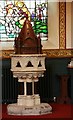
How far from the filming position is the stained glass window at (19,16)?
777 centimetres

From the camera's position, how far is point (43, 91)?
7.55 metres

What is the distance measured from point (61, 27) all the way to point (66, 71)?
2.83 feet

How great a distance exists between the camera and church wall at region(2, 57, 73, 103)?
7430mm

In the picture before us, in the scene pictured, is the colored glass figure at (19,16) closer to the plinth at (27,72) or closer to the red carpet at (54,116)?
the plinth at (27,72)

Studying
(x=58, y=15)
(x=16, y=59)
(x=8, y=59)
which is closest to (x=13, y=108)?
(x=16, y=59)

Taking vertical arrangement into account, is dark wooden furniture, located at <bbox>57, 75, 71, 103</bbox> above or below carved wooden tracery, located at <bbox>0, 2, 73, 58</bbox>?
below

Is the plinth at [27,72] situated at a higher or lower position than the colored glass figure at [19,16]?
lower

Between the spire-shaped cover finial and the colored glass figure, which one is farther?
the colored glass figure

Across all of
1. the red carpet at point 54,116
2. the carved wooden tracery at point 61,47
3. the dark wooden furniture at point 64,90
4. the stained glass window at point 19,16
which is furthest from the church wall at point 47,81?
the red carpet at point 54,116

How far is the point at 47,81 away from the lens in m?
7.52

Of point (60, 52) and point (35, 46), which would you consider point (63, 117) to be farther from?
point (60, 52)

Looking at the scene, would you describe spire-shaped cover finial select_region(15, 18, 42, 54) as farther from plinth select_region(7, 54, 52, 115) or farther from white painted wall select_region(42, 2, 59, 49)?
white painted wall select_region(42, 2, 59, 49)

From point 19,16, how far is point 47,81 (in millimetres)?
1439

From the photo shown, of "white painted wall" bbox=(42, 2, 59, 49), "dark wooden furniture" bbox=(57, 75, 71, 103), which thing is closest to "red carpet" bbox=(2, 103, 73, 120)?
"dark wooden furniture" bbox=(57, 75, 71, 103)
